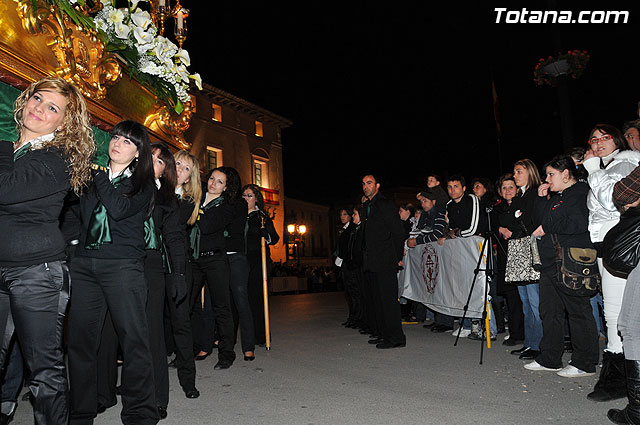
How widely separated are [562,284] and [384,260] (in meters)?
2.51

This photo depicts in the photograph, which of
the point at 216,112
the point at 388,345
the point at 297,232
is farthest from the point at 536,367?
the point at 297,232

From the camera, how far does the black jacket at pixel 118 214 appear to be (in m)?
2.92

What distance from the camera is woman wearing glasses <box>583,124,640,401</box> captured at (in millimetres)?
3717

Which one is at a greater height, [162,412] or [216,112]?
[216,112]

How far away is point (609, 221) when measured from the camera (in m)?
4.00

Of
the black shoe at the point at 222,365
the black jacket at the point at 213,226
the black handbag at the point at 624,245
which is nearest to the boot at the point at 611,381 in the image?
the black handbag at the point at 624,245

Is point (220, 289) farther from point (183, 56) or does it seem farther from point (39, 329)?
point (39, 329)

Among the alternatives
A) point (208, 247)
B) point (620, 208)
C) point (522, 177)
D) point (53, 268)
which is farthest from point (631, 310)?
point (208, 247)

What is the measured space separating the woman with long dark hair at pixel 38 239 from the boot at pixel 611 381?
3.56 meters

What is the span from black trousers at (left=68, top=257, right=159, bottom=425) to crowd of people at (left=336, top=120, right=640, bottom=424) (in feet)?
9.85

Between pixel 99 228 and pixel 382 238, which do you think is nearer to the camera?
pixel 99 228

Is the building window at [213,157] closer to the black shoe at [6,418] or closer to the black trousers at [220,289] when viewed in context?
the black trousers at [220,289]

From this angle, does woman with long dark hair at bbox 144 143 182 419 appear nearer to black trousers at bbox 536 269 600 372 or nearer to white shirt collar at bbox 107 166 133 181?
white shirt collar at bbox 107 166 133 181

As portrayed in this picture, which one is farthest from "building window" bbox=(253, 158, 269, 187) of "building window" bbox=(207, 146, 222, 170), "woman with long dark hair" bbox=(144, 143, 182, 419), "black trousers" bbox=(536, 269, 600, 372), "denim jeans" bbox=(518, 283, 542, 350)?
"woman with long dark hair" bbox=(144, 143, 182, 419)
